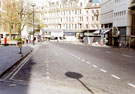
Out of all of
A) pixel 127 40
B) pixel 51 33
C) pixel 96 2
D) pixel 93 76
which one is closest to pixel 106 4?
pixel 127 40

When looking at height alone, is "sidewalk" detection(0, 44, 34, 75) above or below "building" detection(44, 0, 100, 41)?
below

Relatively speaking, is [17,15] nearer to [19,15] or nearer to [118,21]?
[19,15]

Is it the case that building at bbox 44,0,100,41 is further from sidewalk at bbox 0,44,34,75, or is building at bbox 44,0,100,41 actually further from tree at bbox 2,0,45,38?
sidewalk at bbox 0,44,34,75

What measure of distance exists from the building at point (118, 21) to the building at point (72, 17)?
20.1 meters

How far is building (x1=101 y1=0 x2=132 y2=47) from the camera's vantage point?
4409 centimetres

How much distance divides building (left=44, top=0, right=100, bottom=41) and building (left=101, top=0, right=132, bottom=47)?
20.1 metres

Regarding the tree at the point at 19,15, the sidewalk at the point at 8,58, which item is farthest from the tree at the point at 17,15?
the sidewalk at the point at 8,58

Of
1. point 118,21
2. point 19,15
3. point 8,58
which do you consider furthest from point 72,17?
point 8,58

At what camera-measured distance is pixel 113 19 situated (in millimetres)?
52000

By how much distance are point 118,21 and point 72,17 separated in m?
43.2

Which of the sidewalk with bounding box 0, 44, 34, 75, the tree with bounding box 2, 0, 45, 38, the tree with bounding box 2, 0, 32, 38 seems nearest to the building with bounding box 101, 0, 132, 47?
the tree with bounding box 2, 0, 45, 38

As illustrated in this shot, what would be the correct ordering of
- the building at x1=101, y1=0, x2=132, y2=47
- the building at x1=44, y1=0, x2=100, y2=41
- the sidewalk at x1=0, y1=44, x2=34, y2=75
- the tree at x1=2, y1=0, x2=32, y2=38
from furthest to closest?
the building at x1=44, y1=0, x2=100, y2=41 → the tree at x1=2, y1=0, x2=32, y2=38 → the building at x1=101, y1=0, x2=132, y2=47 → the sidewalk at x1=0, y1=44, x2=34, y2=75

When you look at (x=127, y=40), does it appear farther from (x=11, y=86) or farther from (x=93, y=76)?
(x=11, y=86)

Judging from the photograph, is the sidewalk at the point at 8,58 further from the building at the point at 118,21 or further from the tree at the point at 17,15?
the tree at the point at 17,15
